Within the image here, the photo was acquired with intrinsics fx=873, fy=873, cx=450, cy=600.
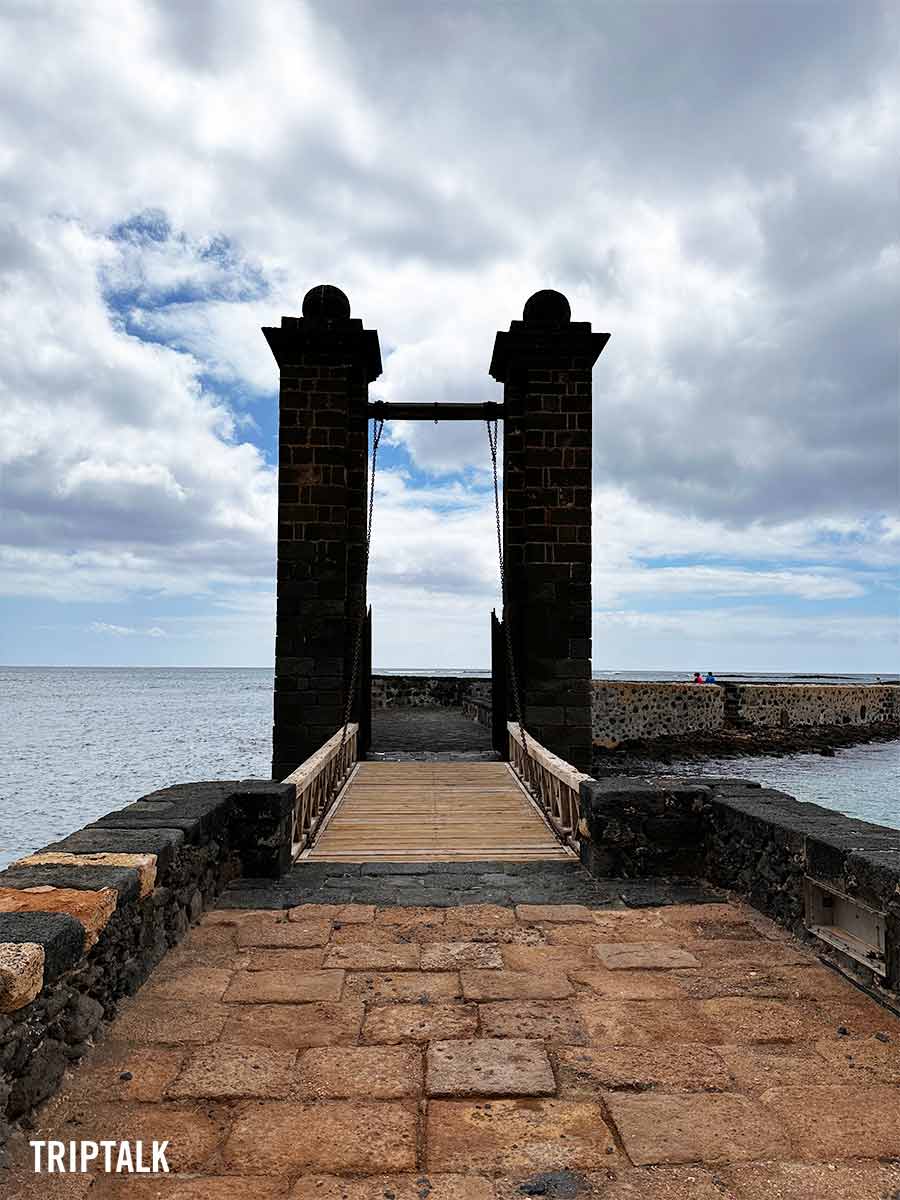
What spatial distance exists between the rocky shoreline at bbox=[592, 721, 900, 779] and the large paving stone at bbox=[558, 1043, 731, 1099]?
2047 centimetres

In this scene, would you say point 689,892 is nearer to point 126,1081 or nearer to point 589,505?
point 126,1081

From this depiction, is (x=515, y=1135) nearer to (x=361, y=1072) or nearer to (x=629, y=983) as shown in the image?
(x=361, y=1072)

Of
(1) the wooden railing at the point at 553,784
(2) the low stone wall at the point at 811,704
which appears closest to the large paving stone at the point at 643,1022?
(1) the wooden railing at the point at 553,784

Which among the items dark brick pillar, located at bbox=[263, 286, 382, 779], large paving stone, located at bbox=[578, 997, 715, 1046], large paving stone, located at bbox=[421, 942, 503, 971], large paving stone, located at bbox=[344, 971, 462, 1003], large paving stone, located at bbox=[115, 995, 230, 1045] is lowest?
large paving stone, located at bbox=[115, 995, 230, 1045]

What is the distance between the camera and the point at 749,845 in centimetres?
501

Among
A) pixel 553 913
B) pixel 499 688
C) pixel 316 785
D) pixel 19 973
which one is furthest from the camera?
pixel 499 688

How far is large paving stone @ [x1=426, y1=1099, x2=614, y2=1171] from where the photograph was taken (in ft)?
7.97

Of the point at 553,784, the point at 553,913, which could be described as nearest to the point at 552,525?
the point at 553,784

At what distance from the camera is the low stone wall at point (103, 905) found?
261 cm

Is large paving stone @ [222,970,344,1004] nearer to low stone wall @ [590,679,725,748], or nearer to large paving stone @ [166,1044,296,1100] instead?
large paving stone @ [166,1044,296,1100]

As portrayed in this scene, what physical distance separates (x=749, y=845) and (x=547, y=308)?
305 inches

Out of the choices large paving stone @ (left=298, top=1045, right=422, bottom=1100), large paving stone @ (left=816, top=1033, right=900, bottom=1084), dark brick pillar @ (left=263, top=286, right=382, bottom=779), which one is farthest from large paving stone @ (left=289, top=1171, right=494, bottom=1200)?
dark brick pillar @ (left=263, top=286, right=382, bottom=779)

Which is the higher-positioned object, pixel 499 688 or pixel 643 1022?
pixel 499 688

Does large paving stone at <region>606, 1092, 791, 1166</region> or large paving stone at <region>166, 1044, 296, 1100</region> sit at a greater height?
large paving stone at <region>606, 1092, 791, 1166</region>
